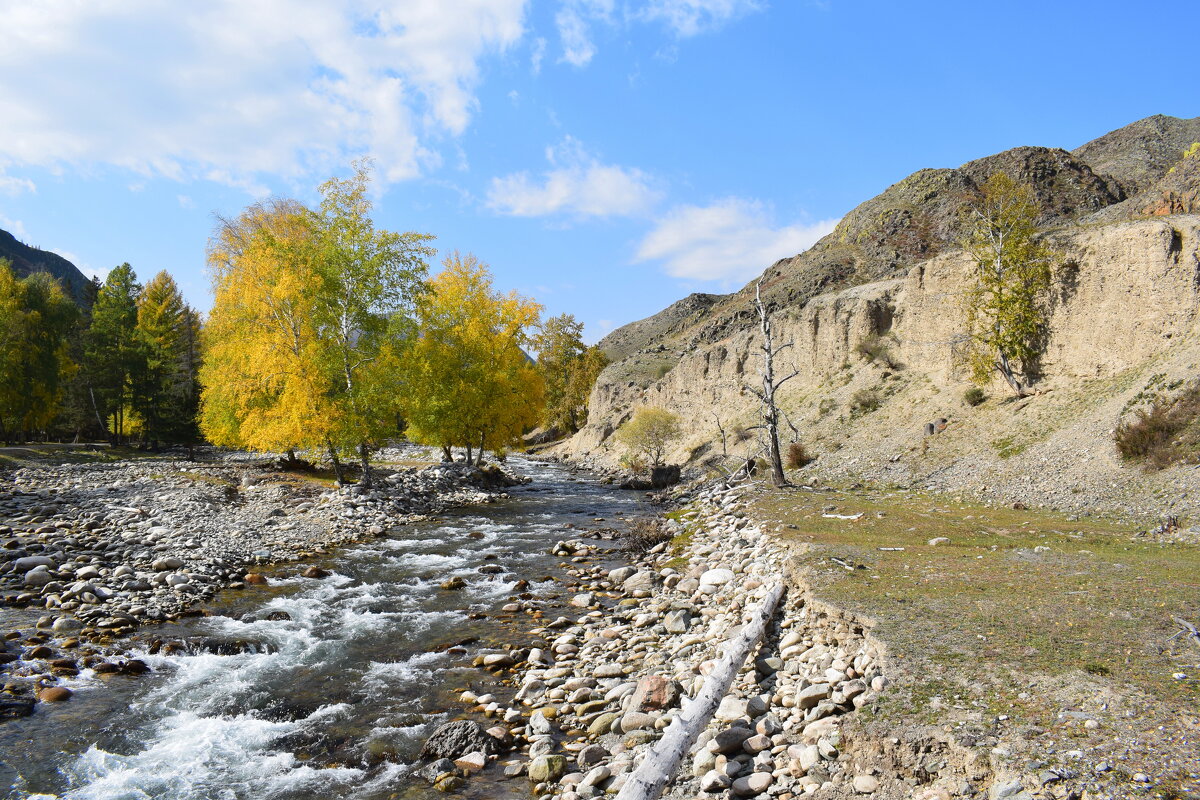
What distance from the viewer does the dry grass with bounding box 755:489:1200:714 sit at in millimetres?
6098

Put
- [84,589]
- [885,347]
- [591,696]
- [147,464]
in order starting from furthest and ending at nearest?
[885,347] → [147,464] → [84,589] → [591,696]

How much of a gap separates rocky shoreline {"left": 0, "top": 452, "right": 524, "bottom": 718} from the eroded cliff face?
2145 centimetres

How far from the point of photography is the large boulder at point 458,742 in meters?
7.52

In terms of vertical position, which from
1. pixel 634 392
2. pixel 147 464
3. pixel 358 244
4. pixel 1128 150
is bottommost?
pixel 147 464

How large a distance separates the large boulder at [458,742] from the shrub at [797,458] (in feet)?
84.9

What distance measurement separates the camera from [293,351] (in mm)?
24828

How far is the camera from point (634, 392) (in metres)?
67.8

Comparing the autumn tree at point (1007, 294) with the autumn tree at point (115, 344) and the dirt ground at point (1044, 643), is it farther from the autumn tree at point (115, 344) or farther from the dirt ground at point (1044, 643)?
the autumn tree at point (115, 344)

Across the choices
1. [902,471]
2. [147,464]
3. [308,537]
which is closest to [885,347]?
[902,471]

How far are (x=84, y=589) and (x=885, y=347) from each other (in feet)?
127

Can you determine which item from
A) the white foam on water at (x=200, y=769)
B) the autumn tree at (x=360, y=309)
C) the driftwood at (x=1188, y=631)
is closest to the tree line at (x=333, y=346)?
the autumn tree at (x=360, y=309)

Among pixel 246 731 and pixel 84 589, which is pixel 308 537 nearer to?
pixel 84 589

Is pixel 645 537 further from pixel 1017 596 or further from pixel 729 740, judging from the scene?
pixel 729 740

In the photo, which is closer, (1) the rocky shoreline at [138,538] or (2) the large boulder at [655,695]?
(2) the large boulder at [655,695]
